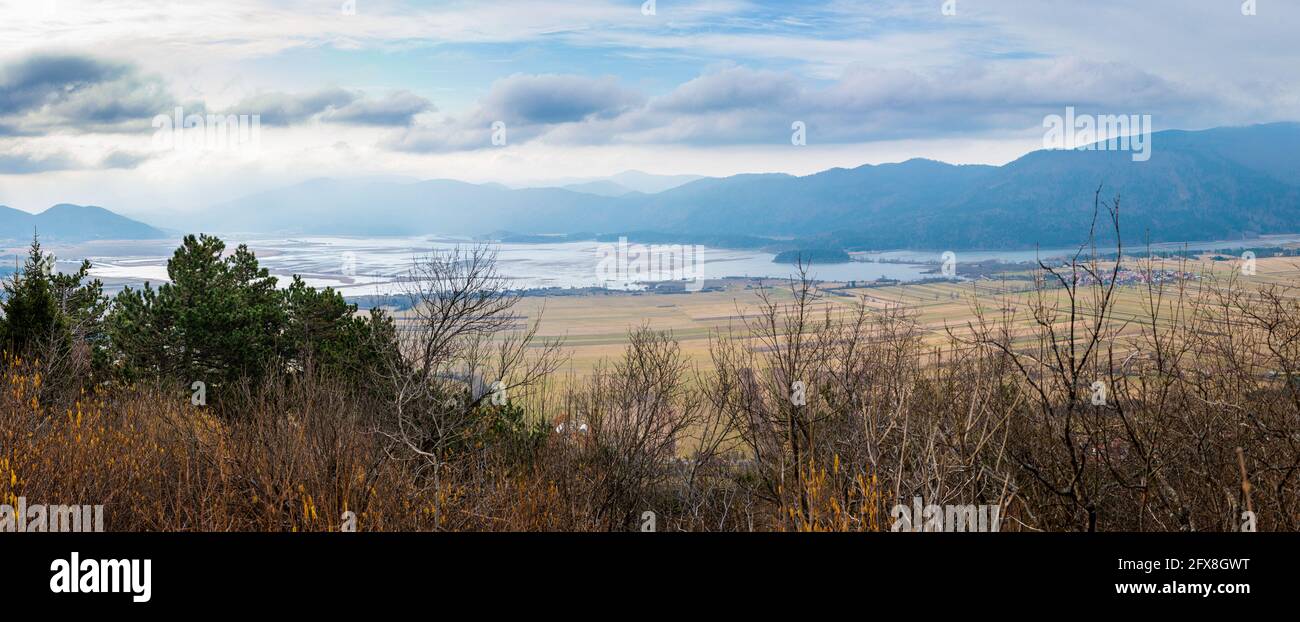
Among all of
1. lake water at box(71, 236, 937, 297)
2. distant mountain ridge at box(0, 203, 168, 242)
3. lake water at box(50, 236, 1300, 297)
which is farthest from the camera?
distant mountain ridge at box(0, 203, 168, 242)

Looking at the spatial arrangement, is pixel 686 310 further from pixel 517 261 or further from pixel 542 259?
pixel 542 259

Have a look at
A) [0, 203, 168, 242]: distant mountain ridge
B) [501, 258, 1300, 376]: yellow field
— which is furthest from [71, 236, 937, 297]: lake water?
[0, 203, 168, 242]: distant mountain ridge

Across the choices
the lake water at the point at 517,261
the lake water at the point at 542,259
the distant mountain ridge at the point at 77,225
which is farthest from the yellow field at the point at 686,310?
the distant mountain ridge at the point at 77,225

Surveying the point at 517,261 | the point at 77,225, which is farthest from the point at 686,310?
the point at 77,225

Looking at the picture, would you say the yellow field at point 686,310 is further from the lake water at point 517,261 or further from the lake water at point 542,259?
the lake water at point 517,261

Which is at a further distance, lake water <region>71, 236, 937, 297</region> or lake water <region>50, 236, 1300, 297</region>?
lake water <region>50, 236, 1300, 297</region>

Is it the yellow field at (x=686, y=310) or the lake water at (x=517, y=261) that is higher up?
the lake water at (x=517, y=261)

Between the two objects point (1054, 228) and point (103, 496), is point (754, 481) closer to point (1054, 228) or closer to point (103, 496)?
point (103, 496)

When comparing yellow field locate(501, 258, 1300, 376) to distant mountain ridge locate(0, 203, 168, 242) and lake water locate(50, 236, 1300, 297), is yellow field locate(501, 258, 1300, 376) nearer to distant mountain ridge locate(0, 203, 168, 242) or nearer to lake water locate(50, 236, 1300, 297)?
lake water locate(50, 236, 1300, 297)

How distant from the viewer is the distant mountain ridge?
134 metres

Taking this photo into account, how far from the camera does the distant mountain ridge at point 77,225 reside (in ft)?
440

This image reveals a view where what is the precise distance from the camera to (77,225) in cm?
13875

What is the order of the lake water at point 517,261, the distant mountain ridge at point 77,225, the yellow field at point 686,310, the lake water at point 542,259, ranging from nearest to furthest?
the yellow field at point 686,310 < the lake water at point 517,261 < the lake water at point 542,259 < the distant mountain ridge at point 77,225

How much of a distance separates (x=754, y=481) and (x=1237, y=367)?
55.0 feet
